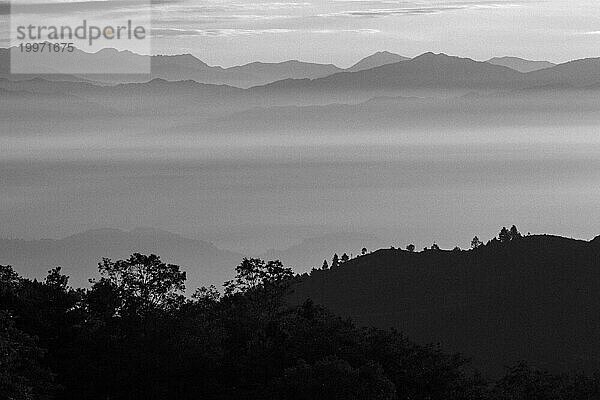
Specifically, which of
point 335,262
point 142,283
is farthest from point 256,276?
point 335,262

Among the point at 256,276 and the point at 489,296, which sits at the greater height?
the point at 256,276

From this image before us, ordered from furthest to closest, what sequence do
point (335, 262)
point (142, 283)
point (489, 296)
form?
point (335, 262)
point (489, 296)
point (142, 283)

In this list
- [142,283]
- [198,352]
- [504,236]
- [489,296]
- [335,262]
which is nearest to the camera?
[198,352]

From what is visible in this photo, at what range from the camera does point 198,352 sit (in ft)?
129

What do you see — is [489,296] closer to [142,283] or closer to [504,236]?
[504,236]

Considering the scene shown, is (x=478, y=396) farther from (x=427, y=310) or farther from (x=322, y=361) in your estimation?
(x=427, y=310)

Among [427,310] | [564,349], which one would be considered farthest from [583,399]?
[427,310]

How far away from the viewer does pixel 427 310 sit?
123 meters

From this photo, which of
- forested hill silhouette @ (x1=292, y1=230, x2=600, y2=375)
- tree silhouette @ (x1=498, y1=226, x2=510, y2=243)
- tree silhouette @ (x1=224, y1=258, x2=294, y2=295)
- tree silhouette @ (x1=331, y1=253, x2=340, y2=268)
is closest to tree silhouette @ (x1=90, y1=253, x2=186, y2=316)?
tree silhouette @ (x1=224, y1=258, x2=294, y2=295)

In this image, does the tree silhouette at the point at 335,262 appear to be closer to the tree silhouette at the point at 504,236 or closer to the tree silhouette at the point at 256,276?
the tree silhouette at the point at 504,236

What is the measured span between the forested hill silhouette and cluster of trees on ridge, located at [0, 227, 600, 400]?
59.7 m

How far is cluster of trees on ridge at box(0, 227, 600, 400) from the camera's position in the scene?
119ft

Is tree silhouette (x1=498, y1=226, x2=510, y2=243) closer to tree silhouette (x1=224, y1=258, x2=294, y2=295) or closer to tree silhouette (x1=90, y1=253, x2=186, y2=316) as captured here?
tree silhouette (x1=224, y1=258, x2=294, y2=295)

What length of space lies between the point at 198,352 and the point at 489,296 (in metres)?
90.9
